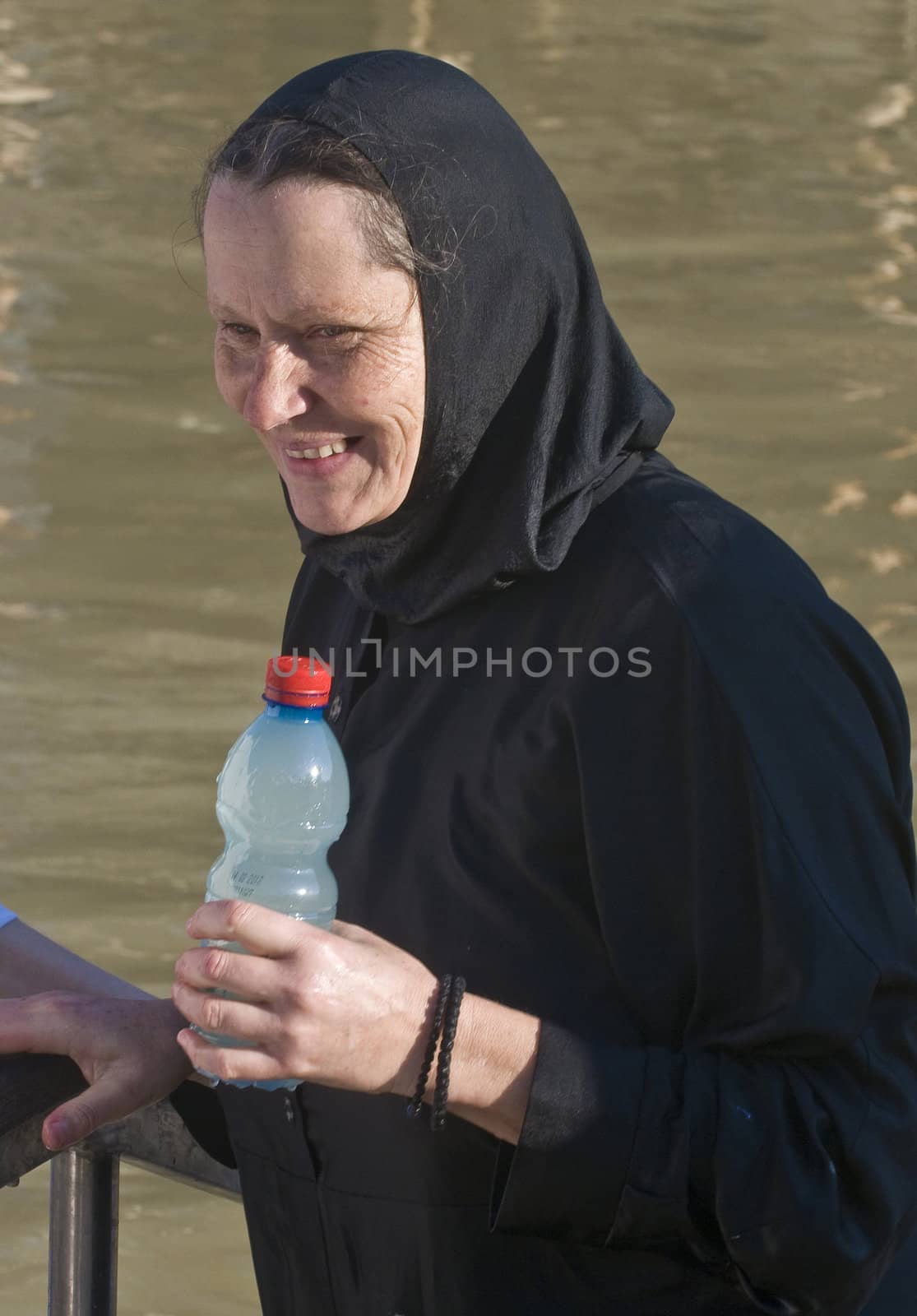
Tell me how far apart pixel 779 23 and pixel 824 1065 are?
51.0 ft

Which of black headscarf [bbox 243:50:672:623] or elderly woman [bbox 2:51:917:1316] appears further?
black headscarf [bbox 243:50:672:623]

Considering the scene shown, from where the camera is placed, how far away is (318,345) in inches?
71.2

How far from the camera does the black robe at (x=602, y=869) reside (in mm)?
1668

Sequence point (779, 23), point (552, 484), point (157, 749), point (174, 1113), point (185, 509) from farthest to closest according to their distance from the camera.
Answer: point (779, 23) < point (185, 509) < point (157, 749) < point (174, 1113) < point (552, 484)

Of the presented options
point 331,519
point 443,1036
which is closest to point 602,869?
point 443,1036

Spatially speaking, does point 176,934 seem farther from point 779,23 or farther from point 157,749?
point 779,23

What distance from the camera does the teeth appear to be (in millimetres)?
1871

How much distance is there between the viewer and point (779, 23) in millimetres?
15969

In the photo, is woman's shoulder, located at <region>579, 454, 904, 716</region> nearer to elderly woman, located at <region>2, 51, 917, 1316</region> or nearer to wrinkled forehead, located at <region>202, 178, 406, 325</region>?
elderly woman, located at <region>2, 51, 917, 1316</region>

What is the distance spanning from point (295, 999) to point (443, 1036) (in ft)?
0.48

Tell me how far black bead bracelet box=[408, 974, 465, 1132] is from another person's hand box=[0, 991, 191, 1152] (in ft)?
1.17

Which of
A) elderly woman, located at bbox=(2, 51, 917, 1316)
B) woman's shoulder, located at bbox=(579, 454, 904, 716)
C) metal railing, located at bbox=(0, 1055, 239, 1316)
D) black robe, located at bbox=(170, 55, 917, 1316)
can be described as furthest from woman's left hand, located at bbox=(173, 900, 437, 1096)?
woman's shoulder, located at bbox=(579, 454, 904, 716)

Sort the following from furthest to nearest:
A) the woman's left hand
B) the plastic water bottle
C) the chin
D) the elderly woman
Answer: the chin
the plastic water bottle
the elderly woman
the woman's left hand

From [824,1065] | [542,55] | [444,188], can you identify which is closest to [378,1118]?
[824,1065]
